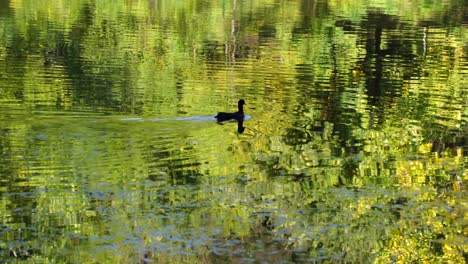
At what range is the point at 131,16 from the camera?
49.3 meters

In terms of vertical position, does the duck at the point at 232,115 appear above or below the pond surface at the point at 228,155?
above

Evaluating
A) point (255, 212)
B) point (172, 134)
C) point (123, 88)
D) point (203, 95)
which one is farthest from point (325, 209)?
point (123, 88)

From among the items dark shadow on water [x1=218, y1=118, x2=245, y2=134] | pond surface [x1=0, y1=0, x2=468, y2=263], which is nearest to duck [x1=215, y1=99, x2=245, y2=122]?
dark shadow on water [x1=218, y1=118, x2=245, y2=134]

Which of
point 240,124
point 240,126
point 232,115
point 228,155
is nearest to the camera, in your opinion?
point 228,155

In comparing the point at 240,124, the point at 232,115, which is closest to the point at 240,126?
the point at 240,124

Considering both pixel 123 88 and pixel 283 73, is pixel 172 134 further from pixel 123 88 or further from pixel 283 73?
pixel 283 73

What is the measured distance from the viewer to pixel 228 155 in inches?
699

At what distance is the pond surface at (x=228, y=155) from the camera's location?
1315cm

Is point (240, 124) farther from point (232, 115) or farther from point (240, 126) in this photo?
point (232, 115)

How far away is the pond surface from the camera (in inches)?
518

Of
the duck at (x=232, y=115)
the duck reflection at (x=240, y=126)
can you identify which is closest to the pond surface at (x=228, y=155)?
the duck reflection at (x=240, y=126)

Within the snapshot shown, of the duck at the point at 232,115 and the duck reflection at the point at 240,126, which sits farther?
the duck at the point at 232,115

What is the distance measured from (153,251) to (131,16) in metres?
38.0

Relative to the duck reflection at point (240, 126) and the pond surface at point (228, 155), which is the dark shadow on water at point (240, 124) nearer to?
the duck reflection at point (240, 126)
